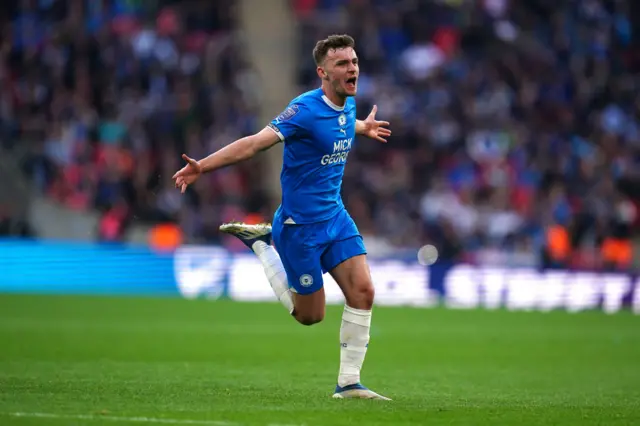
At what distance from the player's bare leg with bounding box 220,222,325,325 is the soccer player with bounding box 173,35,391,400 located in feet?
0.08

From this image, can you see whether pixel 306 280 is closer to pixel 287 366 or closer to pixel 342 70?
pixel 342 70

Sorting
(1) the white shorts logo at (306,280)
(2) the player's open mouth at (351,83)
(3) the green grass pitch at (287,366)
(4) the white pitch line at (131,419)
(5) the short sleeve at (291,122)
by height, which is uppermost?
(2) the player's open mouth at (351,83)

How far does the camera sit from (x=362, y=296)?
31.3 ft

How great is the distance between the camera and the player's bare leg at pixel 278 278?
392 inches

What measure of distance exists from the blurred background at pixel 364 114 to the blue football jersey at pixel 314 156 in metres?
14.5

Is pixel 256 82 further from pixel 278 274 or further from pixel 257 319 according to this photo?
pixel 278 274

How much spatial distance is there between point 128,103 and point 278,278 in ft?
59.7

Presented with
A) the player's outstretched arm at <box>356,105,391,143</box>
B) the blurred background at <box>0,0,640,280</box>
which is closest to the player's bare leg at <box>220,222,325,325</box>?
the player's outstretched arm at <box>356,105,391,143</box>

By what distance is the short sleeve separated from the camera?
30.7 ft

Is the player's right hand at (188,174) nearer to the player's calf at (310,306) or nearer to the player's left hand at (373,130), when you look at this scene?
the player's calf at (310,306)

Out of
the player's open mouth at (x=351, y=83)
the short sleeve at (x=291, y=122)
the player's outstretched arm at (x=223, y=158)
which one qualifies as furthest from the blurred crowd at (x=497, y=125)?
the player's outstretched arm at (x=223, y=158)

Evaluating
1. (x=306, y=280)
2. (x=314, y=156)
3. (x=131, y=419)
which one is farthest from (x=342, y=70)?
(x=131, y=419)

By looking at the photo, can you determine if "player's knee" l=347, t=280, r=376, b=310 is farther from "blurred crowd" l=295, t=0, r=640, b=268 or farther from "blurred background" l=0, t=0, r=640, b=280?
"blurred crowd" l=295, t=0, r=640, b=268

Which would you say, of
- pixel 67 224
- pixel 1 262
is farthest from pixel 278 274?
pixel 67 224
